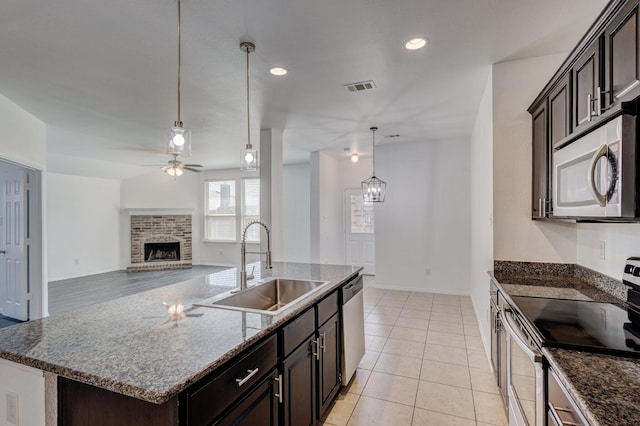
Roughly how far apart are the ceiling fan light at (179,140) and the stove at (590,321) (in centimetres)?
216

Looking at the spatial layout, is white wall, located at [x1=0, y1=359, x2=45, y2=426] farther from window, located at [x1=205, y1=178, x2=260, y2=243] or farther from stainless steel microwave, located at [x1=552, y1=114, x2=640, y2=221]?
window, located at [x1=205, y1=178, x2=260, y2=243]

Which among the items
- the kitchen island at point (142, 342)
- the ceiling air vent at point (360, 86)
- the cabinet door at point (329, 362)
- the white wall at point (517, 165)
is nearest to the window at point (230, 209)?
the ceiling air vent at point (360, 86)

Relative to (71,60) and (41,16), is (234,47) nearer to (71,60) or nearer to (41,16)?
(41,16)

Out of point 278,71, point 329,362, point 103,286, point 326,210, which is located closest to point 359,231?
Answer: point 326,210

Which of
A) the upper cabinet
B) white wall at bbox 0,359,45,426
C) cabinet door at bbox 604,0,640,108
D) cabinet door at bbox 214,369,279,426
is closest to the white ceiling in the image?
the upper cabinet

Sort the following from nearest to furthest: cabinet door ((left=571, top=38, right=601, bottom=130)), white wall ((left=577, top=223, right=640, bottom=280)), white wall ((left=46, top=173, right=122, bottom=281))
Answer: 1. cabinet door ((left=571, top=38, right=601, bottom=130))
2. white wall ((left=577, top=223, right=640, bottom=280))
3. white wall ((left=46, top=173, right=122, bottom=281))

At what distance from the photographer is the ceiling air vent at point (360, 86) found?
3110mm

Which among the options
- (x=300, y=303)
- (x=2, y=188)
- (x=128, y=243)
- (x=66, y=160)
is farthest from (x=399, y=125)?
(x=128, y=243)

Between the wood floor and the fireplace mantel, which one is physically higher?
the fireplace mantel

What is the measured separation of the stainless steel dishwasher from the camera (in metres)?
2.48

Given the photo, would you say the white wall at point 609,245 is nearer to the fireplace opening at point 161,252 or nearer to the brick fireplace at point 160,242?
the brick fireplace at point 160,242

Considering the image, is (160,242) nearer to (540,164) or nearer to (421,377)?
(421,377)

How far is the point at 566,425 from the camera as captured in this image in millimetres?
1042

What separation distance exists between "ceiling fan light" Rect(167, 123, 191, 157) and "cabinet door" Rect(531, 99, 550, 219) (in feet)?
8.26
